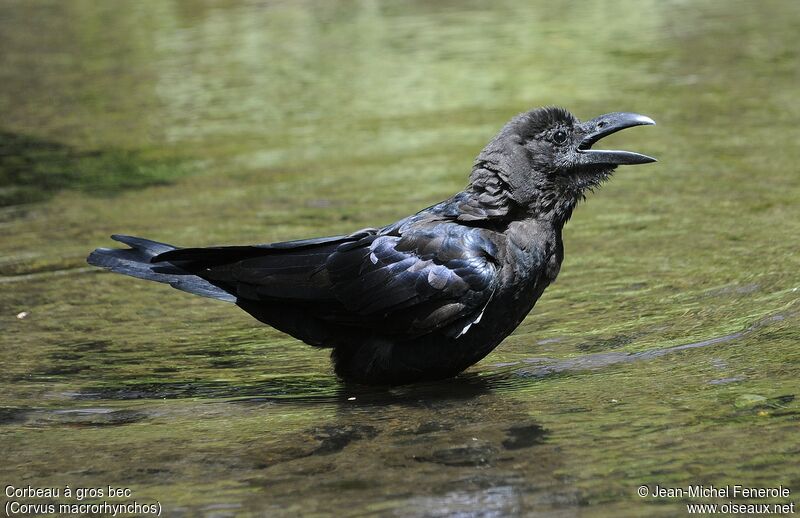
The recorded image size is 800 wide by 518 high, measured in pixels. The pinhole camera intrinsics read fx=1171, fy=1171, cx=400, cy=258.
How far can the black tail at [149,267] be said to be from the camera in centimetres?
584

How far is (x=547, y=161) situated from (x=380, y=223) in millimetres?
2685

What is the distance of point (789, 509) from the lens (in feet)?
12.6

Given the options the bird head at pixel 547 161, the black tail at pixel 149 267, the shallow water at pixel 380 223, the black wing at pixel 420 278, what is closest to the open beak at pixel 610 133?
the bird head at pixel 547 161

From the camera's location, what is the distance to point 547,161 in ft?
18.5

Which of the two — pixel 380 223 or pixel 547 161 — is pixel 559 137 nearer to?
pixel 547 161

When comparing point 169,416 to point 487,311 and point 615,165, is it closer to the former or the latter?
point 487,311

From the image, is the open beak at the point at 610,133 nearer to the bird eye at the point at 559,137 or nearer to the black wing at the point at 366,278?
the bird eye at the point at 559,137

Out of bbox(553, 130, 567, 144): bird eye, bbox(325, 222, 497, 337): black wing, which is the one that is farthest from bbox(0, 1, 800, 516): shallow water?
bbox(553, 130, 567, 144): bird eye

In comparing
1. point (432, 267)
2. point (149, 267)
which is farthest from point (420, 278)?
point (149, 267)

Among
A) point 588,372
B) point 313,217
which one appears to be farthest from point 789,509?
point 313,217

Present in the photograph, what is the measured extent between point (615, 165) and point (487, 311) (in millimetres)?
1079

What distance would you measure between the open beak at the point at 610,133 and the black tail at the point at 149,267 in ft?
6.22

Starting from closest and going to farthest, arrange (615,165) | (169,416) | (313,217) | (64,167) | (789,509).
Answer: (789,509), (169,416), (615,165), (313,217), (64,167)

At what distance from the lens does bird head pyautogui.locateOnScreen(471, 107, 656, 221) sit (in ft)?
18.3
